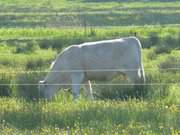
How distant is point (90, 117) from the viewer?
1144 cm

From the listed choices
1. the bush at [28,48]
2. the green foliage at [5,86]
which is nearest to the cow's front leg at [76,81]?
the green foliage at [5,86]

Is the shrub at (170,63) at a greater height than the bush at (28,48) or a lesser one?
greater

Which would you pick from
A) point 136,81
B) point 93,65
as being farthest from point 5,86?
point 136,81

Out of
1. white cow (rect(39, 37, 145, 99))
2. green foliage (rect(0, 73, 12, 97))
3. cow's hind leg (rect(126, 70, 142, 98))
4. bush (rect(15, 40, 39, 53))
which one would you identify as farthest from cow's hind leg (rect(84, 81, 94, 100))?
bush (rect(15, 40, 39, 53))

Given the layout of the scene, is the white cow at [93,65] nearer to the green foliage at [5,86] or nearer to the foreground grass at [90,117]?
the green foliage at [5,86]

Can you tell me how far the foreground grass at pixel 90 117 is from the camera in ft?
33.7

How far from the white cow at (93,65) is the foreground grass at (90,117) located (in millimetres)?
2788

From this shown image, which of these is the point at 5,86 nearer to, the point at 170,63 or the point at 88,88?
the point at 88,88

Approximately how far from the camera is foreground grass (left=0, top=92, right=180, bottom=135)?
33.7ft

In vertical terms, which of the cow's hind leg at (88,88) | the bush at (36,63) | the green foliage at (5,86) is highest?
the green foliage at (5,86)

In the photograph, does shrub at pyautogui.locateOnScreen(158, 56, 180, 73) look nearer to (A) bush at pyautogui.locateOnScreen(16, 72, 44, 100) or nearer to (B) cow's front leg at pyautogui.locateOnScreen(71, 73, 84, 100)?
(B) cow's front leg at pyautogui.locateOnScreen(71, 73, 84, 100)

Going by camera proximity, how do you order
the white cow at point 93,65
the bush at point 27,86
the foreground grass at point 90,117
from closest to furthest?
1. the foreground grass at point 90,117
2. the bush at point 27,86
3. the white cow at point 93,65

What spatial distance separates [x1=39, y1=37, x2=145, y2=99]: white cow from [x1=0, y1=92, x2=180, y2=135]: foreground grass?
110 inches

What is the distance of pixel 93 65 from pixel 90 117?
15.4 feet
